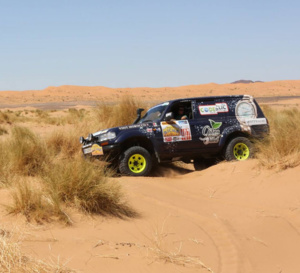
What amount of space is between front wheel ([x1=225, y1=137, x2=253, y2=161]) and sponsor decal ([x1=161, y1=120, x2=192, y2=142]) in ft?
3.37

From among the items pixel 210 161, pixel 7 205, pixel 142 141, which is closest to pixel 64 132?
pixel 142 141

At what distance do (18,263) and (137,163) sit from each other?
604 centimetres

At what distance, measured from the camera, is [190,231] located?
19.4 ft

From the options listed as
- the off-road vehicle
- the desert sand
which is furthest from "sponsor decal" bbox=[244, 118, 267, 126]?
the desert sand

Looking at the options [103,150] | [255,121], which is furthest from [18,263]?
[255,121]

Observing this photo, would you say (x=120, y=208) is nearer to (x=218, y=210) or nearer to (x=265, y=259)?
(x=218, y=210)

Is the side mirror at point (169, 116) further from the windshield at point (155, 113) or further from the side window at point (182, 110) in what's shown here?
the side window at point (182, 110)

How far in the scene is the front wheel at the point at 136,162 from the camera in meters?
9.61

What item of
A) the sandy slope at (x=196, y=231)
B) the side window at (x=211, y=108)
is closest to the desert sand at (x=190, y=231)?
the sandy slope at (x=196, y=231)

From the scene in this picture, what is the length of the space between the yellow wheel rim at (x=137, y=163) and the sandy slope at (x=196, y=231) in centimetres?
98

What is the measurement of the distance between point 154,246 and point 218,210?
2312 mm

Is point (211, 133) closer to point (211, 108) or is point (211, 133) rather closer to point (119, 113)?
point (211, 108)

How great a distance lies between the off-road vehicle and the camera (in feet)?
31.9

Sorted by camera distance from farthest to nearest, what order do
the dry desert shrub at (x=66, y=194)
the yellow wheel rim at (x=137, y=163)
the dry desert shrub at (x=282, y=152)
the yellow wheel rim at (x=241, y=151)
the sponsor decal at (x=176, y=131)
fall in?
the yellow wheel rim at (x=241, y=151)
the sponsor decal at (x=176, y=131)
the yellow wheel rim at (x=137, y=163)
the dry desert shrub at (x=282, y=152)
the dry desert shrub at (x=66, y=194)
